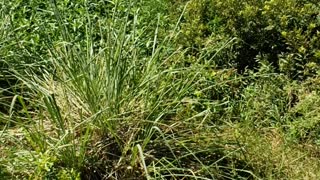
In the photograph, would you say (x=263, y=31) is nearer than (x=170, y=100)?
No

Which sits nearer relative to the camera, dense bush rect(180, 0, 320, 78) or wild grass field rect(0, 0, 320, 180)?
wild grass field rect(0, 0, 320, 180)

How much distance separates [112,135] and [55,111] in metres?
0.35

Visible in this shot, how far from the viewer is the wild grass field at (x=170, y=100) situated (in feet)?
11.6

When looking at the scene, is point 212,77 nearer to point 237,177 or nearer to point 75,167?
point 237,177

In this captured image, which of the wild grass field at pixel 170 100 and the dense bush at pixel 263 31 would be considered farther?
the dense bush at pixel 263 31

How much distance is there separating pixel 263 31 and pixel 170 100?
1259 millimetres

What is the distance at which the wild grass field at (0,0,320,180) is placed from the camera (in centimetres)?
353

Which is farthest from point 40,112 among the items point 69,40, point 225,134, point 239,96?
point 239,96

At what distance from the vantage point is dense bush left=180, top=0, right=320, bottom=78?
4523 mm

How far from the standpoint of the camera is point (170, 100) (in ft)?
12.5

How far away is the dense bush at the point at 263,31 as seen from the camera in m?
→ 4.52

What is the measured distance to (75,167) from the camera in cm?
347

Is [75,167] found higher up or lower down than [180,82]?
lower down

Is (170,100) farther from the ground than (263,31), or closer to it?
closer to it
